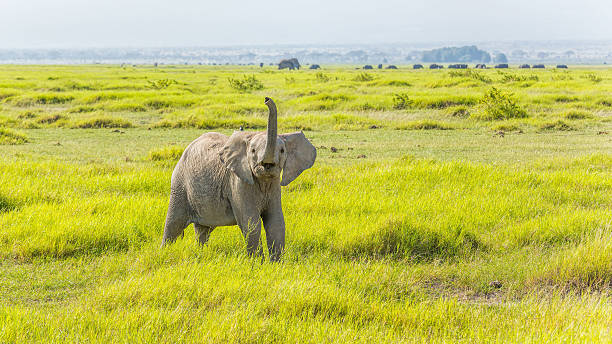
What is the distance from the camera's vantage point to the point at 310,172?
36.5 feet

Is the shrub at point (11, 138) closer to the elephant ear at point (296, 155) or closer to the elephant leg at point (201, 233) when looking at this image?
the elephant leg at point (201, 233)

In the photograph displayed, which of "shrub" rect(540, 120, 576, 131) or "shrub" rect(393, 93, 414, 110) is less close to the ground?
"shrub" rect(393, 93, 414, 110)

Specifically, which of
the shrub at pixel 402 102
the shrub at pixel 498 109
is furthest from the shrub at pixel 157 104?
the shrub at pixel 498 109

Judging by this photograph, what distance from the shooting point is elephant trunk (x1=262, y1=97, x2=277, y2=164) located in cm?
432

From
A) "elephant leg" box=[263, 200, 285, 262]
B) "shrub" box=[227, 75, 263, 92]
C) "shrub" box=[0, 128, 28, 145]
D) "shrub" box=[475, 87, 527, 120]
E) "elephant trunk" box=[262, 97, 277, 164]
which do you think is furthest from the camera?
"shrub" box=[227, 75, 263, 92]

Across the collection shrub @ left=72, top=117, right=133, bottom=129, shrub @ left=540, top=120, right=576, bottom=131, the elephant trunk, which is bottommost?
shrub @ left=72, top=117, right=133, bottom=129

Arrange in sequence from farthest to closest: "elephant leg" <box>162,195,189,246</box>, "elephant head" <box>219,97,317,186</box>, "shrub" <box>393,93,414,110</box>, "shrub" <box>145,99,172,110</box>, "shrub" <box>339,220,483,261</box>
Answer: "shrub" <box>145,99,172,110</box>
"shrub" <box>393,93,414,110</box>
"shrub" <box>339,220,483,261</box>
"elephant leg" <box>162,195,189,246</box>
"elephant head" <box>219,97,317,186</box>

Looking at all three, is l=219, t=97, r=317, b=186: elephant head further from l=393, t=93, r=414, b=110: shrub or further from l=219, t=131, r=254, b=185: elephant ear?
l=393, t=93, r=414, b=110: shrub

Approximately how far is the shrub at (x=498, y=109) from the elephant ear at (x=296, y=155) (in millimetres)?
17985

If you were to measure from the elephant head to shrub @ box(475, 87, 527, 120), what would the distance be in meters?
18.0

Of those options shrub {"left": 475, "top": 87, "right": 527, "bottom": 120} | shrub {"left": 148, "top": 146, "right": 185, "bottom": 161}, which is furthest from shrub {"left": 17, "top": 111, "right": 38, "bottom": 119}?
shrub {"left": 475, "top": 87, "right": 527, "bottom": 120}

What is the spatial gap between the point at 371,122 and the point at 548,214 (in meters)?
13.4

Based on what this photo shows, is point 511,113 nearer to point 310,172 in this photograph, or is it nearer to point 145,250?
point 310,172

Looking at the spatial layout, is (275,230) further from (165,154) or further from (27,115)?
(27,115)
